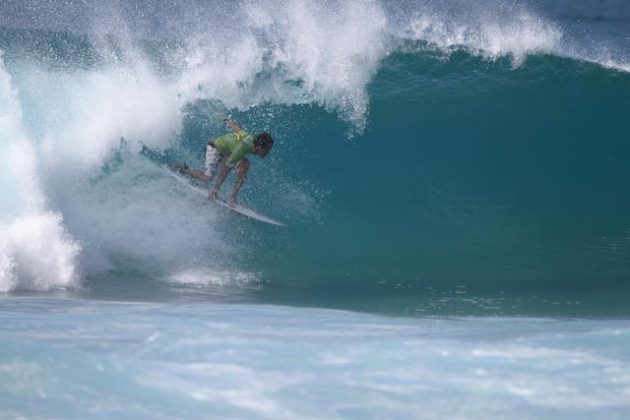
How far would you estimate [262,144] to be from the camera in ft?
26.9

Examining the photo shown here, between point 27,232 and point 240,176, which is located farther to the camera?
point 240,176

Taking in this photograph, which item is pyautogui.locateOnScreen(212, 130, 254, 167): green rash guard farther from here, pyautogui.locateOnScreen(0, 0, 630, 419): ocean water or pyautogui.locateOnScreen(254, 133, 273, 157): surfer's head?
pyautogui.locateOnScreen(0, 0, 630, 419): ocean water

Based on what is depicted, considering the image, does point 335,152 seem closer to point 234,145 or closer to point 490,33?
point 234,145

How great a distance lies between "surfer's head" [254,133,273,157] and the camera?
8198mm

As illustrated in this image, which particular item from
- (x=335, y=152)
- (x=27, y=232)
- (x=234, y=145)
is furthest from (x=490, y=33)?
(x=27, y=232)

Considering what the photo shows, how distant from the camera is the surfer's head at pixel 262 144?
26.9 ft

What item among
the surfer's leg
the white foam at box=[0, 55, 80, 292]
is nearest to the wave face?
the white foam at box=[0, 55, 80, 292]

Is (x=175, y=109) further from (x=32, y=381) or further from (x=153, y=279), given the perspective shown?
(x=32, y=381)

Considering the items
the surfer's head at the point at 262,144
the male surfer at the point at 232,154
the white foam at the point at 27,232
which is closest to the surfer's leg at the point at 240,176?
the male surfer at the point at 232,154

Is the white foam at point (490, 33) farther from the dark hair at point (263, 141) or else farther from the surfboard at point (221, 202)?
the surfboard at point (221, 202)

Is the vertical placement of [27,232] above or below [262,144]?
below

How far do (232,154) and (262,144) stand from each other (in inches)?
13.1

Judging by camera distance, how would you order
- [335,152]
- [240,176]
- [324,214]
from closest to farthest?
[240,176], [324,214], [335,152]

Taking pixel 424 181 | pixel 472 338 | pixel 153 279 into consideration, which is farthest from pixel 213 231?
pixel 472 338
